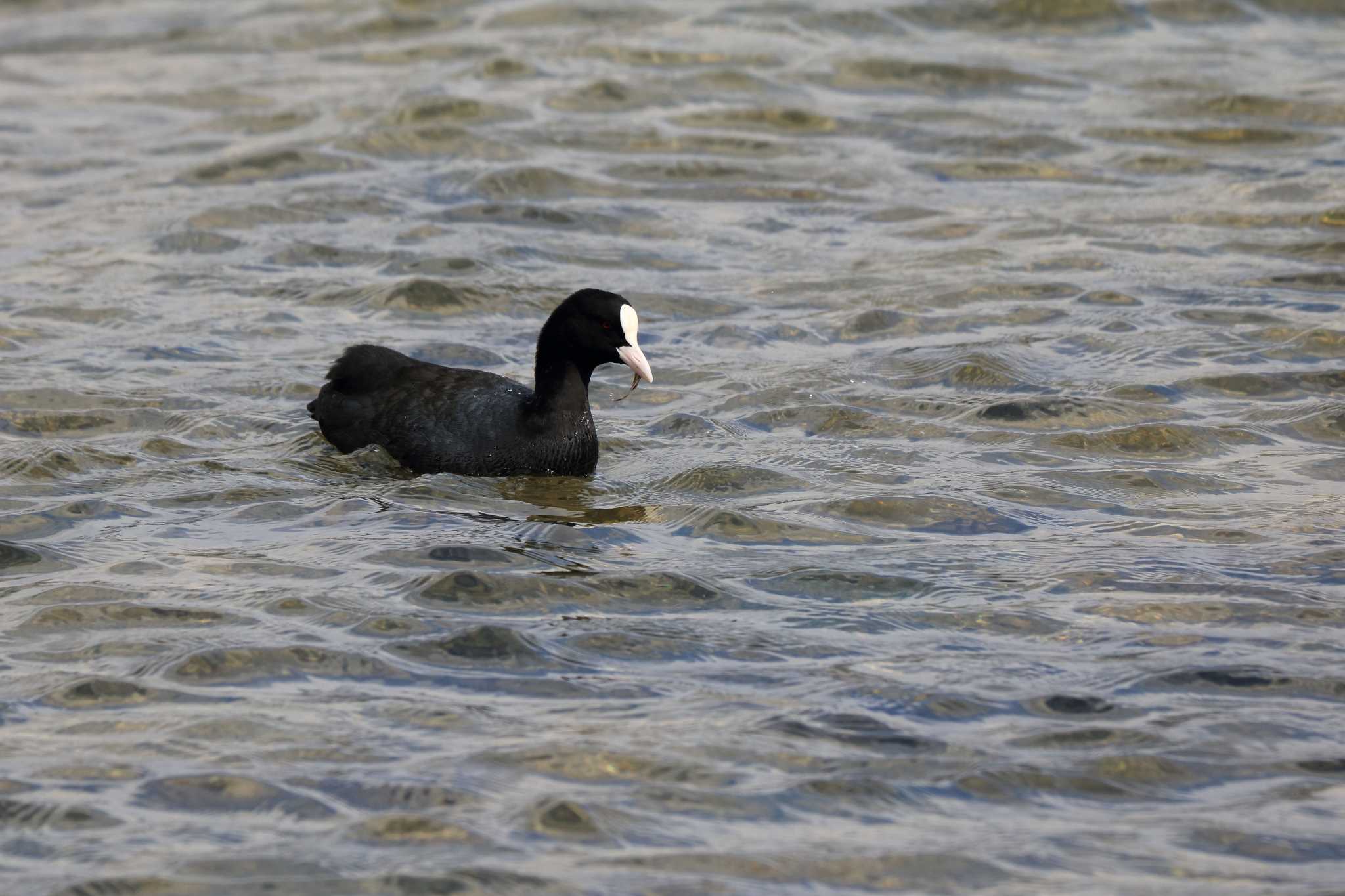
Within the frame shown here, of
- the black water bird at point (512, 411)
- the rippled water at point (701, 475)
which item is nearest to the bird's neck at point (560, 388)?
the black water bird at point (512, 411)

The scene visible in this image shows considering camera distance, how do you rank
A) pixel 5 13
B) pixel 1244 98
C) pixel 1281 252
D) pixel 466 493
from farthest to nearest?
pixel 5 13
pixel 1244 98
pixel 1281 252
pixel 466 493

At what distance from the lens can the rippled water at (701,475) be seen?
587cm

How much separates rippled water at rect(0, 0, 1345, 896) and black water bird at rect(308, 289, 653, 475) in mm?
149

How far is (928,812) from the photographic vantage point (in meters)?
5.86

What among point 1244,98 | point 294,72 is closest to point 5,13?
point 294,72

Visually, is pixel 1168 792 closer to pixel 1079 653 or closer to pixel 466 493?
pixel 1079 653

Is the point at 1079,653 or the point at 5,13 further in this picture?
the point at 5,13

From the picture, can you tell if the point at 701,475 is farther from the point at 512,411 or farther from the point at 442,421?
the point at 442,421

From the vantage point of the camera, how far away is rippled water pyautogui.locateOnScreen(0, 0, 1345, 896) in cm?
587

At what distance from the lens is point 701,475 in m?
9.02

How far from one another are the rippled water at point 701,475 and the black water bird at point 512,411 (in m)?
0.15

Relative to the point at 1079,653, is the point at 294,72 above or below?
above

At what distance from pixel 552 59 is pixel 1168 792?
1218 centimetres

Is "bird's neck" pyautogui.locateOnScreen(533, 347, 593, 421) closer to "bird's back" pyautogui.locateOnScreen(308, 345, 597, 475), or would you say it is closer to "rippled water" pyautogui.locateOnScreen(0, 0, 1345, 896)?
"bird's back" pyautogui.locateOnScreen(308, 345, 597, 475)
